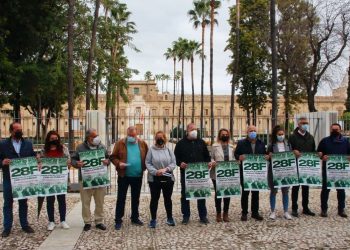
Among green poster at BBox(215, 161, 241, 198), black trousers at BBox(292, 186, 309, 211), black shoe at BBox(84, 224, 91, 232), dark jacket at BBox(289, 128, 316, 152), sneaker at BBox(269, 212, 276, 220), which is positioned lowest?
black shoe at BBox(84, 224, 91, 232)

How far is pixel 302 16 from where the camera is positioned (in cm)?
3025

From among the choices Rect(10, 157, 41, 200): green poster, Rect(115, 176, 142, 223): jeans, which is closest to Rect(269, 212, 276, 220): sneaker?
Rect(115, 176, 142, 223): jeans

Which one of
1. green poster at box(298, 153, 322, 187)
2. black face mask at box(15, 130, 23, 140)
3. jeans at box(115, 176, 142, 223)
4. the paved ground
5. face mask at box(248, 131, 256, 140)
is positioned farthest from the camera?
green poster at box(298, 153, 322, 187)

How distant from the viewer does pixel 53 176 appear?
8.09 metres

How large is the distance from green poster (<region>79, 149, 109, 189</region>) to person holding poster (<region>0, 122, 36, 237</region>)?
3.19 feet

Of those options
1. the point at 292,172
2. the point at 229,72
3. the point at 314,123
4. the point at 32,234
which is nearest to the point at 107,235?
the point at 32,234

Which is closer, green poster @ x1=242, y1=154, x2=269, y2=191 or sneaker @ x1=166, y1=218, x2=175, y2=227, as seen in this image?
sneaker @ x1=166, y1=218, x2=175, y2=227

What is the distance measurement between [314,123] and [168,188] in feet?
22.5

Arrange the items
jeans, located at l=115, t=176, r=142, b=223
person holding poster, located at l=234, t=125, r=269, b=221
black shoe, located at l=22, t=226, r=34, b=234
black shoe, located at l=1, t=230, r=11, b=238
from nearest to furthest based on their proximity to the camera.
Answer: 1. black shoe, located at l=1, t=230, r=11, b=238
2. black shoe, located at l=22, t=226, r=34, b=234
3. jeans, located at l=115, t=176, r=142, b=223
4. person holding poster, located at l=234, t=125, r=269, b=221

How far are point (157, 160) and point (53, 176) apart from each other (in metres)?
1.84

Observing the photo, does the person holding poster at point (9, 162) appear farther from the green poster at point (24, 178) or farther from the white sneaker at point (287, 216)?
the white sneaker at point (287, 216)

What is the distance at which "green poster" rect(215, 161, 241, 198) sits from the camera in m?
8.53

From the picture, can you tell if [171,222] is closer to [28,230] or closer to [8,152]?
[28,230]

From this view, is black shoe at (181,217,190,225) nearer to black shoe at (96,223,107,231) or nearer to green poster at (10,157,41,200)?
black shoe at (96,223,107,231)
